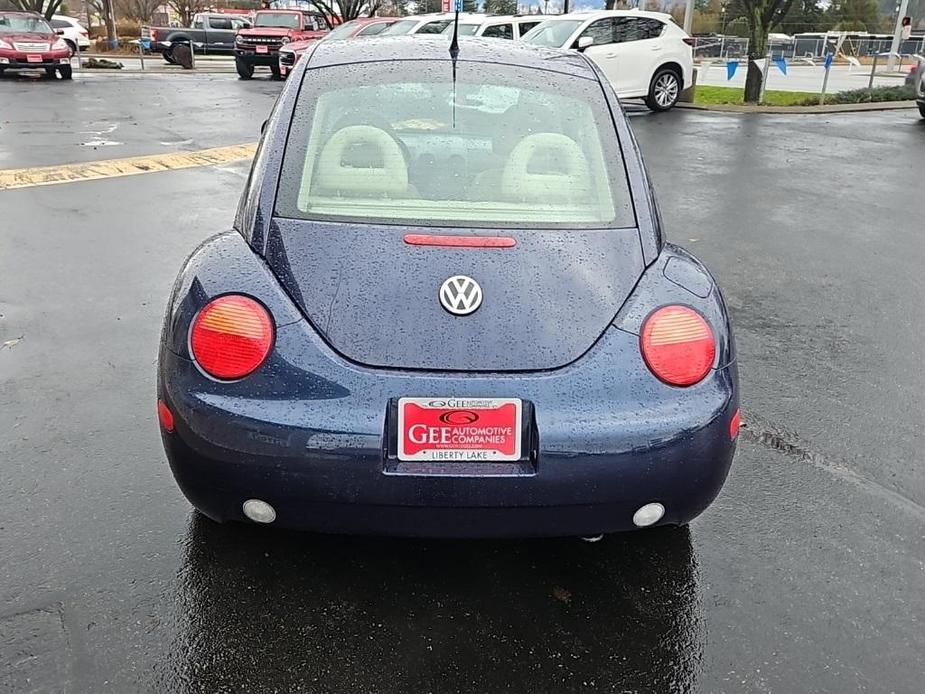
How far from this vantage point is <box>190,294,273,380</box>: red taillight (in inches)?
86.7

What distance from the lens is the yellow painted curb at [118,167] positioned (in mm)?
8281

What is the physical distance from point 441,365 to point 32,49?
22.0 metres

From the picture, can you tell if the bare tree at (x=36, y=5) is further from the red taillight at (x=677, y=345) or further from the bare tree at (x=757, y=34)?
the red taillight at (x=677, y=345)

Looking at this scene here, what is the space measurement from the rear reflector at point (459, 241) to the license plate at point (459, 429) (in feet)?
1.72

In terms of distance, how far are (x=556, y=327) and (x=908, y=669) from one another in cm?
135

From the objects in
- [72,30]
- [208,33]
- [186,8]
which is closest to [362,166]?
[72,30]

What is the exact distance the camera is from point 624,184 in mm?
2779

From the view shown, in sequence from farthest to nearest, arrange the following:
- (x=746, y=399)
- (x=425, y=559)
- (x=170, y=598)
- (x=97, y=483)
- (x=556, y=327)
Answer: (x=746, y=399) < (x=97, y=483) < (x=425, y=559) < (x=170, y=598) < (x=556, y=327)

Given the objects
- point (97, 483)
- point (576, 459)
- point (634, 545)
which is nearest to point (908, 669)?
point (634, 545)

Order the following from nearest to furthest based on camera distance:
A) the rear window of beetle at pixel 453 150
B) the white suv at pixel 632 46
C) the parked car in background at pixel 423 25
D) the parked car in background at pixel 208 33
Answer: the rear window of beetle at pixel 453 150
the white suv at pixel 632 46
the parked car in background at pixel 423 25
the parked car in background at pixel 208 33

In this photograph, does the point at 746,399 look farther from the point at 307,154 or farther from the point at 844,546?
the point at 307,154

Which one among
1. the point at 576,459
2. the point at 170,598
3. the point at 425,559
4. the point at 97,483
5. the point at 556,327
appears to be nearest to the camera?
the point at 576,459

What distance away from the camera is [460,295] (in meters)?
2.29

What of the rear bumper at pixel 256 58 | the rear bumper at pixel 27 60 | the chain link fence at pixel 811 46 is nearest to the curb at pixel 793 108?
the rear bumper at pixel 256 58
